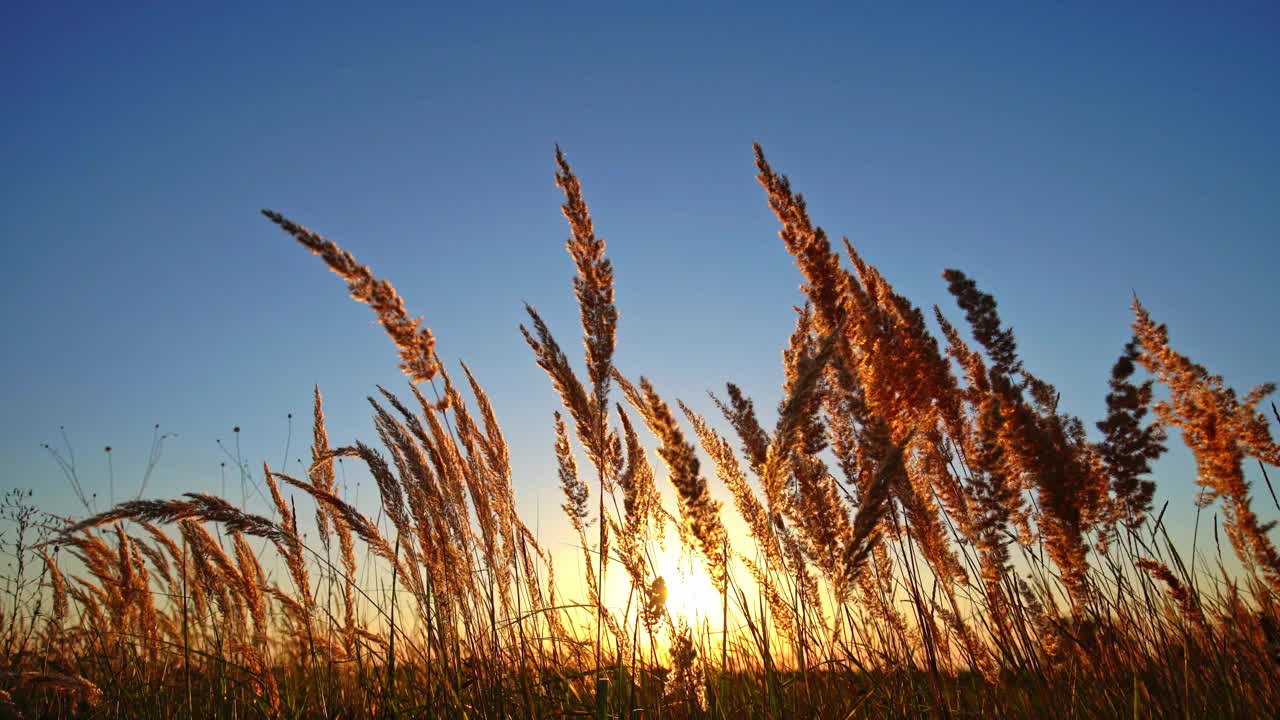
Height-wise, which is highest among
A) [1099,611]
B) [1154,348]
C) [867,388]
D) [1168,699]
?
[1154,348]

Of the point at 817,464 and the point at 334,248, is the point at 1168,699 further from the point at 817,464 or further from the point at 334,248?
the point at 334,248

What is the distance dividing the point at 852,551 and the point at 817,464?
982 millimetres

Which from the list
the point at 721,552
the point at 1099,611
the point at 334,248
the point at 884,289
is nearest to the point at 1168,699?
the point at 1099,611

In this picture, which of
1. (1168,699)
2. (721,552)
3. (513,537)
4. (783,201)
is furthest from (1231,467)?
(513,537)

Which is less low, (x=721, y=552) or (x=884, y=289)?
(x=884, y=289)

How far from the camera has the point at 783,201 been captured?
258 centimetres

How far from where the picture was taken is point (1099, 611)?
2.59 m

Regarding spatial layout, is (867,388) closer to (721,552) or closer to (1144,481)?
(721,552)

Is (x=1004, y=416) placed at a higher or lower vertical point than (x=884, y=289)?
lower

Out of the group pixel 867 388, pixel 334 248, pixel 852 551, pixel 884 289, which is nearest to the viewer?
pixel 852 551

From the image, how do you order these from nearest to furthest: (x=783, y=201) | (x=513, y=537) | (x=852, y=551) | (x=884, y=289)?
(x=852, y=551)
(x=783, y=201)
(x=513, y=537)
(x=884, y=289)

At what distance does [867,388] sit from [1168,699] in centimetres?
126

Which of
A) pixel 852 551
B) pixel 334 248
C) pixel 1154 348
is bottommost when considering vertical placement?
pixel 852 551

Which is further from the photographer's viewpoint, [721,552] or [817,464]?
[817,464]
